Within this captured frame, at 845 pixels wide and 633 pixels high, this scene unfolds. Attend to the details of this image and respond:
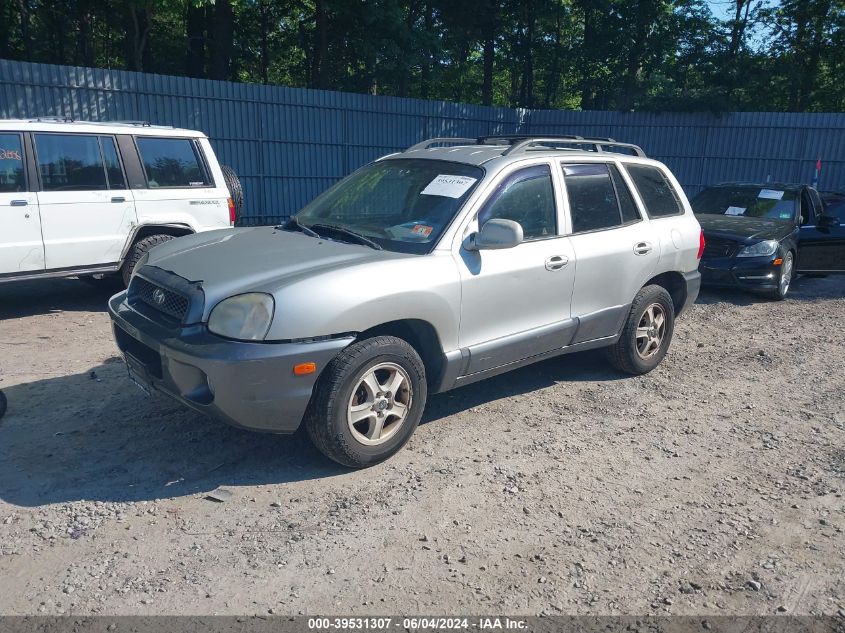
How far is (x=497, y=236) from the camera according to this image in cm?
410

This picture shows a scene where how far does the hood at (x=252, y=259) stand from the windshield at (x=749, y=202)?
7.91 metres

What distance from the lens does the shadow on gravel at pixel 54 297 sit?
747 centimetres

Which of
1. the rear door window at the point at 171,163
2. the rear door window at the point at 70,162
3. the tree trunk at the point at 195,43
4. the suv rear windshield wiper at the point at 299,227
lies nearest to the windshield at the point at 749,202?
the rear door window at the point at 171,163

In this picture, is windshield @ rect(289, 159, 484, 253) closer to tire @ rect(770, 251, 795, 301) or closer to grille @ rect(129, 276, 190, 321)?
grille @ rect(129, 276, 190, 321)

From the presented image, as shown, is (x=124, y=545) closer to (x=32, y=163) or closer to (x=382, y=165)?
(x=382, y=165)

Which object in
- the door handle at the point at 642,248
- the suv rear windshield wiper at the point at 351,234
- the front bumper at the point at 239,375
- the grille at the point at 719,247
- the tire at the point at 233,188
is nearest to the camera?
the front bumper at the point at 239,375

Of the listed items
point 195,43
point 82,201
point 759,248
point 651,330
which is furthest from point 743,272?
point 195,43

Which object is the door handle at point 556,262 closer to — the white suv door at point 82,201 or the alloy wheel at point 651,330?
the alloy wheel at point 651,330

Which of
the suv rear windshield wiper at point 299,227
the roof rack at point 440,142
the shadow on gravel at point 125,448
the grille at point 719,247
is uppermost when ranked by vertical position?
the roof rack at point 440,142

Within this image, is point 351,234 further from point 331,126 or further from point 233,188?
point 331,126

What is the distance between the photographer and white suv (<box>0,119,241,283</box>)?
6.62 m

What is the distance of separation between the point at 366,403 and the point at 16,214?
4717mm

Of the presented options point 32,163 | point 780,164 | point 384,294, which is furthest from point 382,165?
point 780,164

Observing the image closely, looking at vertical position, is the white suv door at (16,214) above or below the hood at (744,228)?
above
